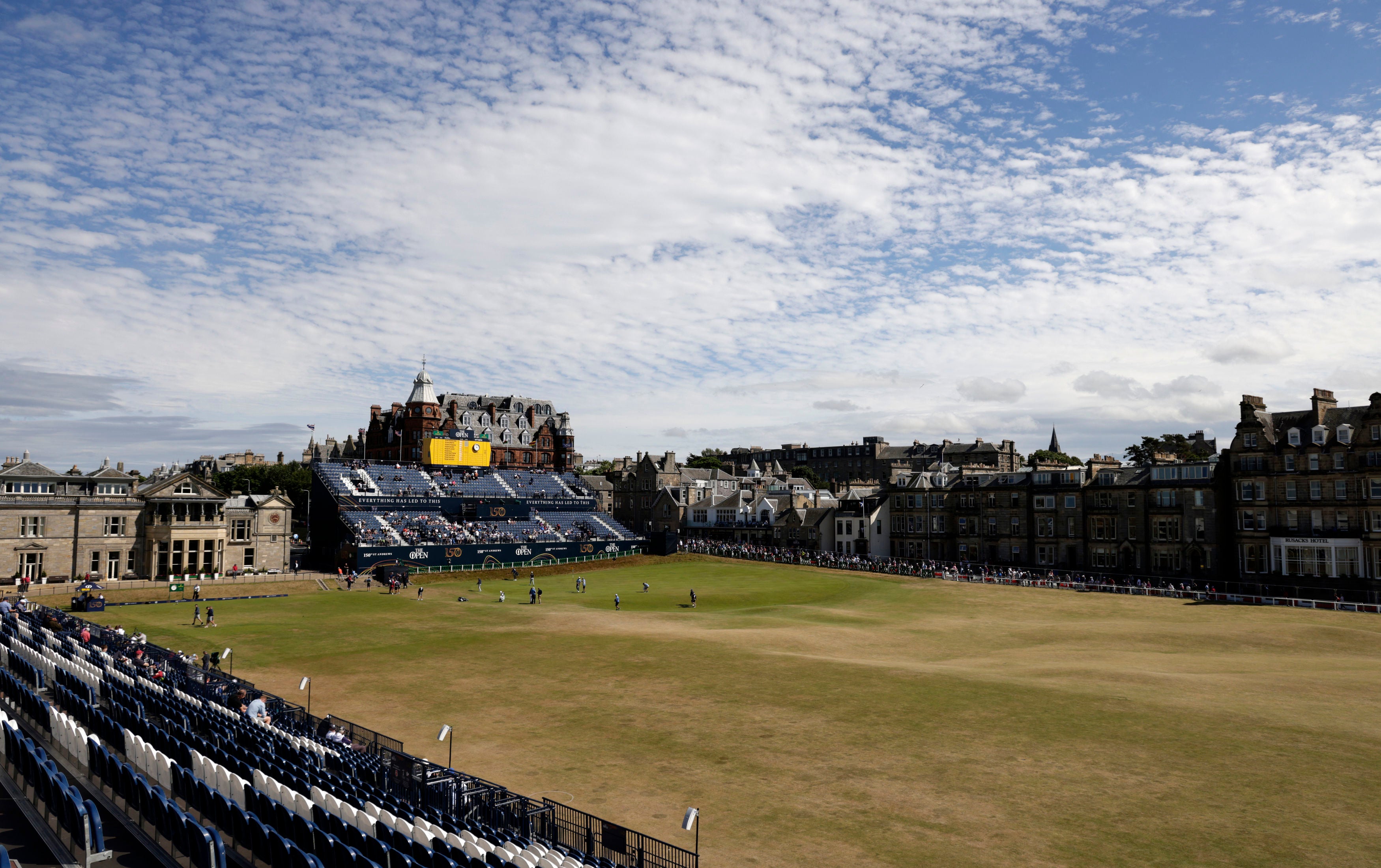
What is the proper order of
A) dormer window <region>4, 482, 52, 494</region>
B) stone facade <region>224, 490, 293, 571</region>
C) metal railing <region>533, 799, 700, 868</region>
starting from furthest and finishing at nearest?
1. stone facade <region>224, 490, 293, 571</region>
2. dormer window <region>4, 482, 52, 494</region>
3. metal railing <region>533, 799, 700, 868</region>

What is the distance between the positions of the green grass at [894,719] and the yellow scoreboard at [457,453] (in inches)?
1858

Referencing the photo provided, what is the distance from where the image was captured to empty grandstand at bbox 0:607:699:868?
42.3 ft

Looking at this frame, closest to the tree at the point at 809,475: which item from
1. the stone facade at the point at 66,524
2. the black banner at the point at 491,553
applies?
the black banner at the point at 491,553

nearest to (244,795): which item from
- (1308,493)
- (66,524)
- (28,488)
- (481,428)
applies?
(66,524)

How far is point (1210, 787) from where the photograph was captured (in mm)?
21203

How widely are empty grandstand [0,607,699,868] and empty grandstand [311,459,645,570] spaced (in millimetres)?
52388

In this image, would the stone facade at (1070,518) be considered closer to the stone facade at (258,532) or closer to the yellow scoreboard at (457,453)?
the yellow scoreboard at (457,453)

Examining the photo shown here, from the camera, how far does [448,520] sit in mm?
87938

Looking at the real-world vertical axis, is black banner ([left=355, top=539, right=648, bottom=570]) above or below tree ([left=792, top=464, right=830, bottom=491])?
below

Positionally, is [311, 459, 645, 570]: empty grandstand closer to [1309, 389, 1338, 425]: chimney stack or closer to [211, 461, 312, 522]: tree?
[211, 461, 312, 522]: tree

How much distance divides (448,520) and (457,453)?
16.7 metres

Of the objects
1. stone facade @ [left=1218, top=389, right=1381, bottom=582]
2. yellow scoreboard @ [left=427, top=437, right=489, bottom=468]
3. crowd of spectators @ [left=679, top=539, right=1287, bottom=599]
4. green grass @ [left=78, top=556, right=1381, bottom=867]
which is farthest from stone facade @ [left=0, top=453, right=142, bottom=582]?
stone facade @ [left=1218, top=389, right=1381, bottom=582]

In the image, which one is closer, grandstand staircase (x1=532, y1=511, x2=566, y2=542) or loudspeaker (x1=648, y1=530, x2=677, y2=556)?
grandstand staircase (x1=532, y1=511, x2=566, y2=542)

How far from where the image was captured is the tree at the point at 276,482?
427 feet
